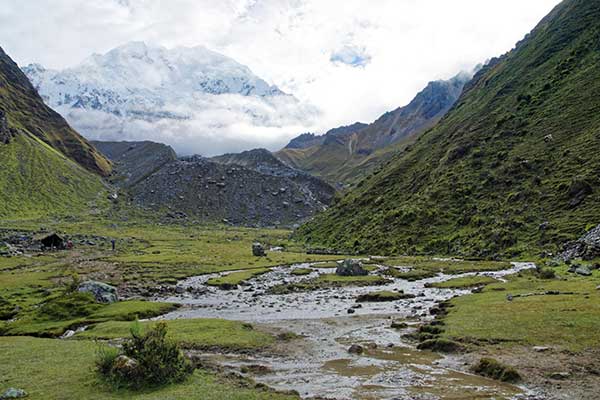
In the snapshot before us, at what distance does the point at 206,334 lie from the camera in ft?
145

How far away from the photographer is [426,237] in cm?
12975

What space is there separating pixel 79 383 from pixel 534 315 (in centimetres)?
3797

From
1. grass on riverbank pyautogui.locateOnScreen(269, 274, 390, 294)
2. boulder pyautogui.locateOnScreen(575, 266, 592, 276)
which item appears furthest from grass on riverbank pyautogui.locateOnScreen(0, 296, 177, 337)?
boulder pyautogui.locateOnScreen(575, 266, 592, 276)

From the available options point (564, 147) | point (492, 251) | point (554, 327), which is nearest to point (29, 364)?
point (554, 327)

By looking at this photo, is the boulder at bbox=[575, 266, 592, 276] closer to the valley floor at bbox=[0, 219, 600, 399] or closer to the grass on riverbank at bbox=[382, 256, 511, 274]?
the valley floor at bbox=[0, 219, 600, 399]

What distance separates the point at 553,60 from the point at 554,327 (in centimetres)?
18136

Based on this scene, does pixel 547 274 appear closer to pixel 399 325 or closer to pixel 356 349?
pixel 399 325

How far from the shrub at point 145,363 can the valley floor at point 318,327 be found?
981mm

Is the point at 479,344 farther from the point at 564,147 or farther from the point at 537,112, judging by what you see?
the point at 537,112

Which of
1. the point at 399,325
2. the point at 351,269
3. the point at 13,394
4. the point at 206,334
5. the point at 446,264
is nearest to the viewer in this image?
the point at 13,394

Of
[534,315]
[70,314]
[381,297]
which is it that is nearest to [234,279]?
[381,297]

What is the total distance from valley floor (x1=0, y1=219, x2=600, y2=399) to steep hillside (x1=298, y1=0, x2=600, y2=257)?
65.4 ft

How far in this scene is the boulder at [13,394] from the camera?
25703 millimetres

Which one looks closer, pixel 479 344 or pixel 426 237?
pixel 479 344
